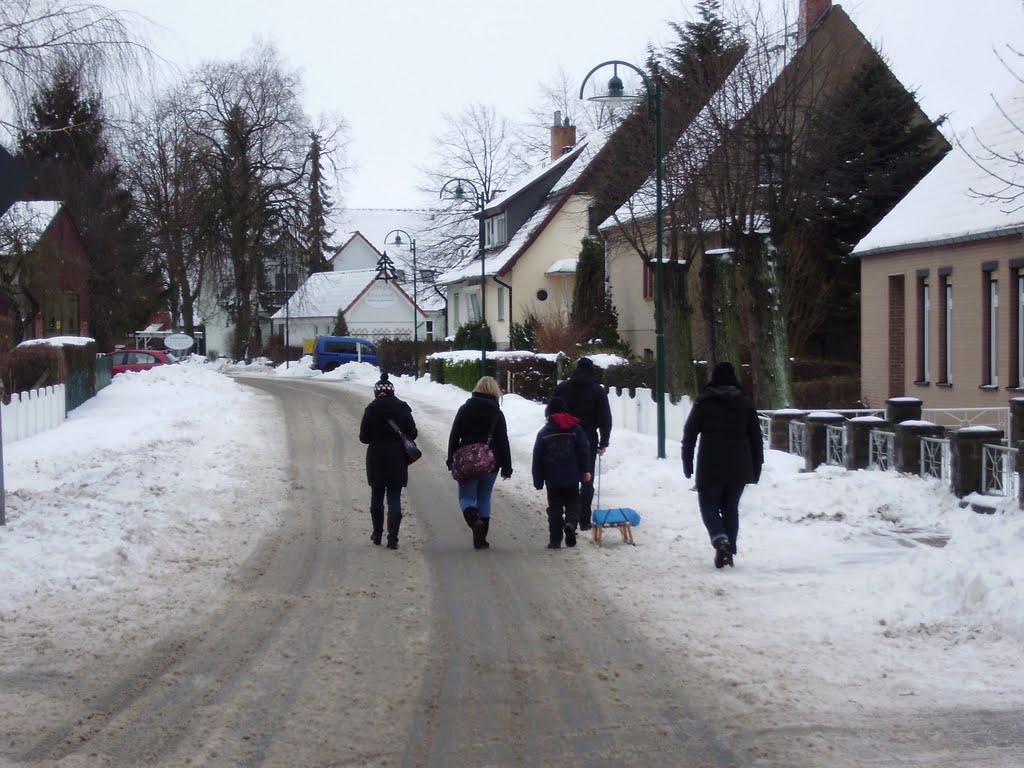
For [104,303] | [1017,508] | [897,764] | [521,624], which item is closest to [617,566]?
[521,624]

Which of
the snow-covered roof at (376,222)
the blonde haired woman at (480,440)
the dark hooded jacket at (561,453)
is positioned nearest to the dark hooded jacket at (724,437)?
the dark hooded jacket at (561,453)

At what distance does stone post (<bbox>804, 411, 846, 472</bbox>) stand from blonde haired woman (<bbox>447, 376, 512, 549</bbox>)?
543 cm

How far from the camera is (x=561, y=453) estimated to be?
1181 centimetres

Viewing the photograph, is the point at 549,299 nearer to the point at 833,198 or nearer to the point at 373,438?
the point at 833,198

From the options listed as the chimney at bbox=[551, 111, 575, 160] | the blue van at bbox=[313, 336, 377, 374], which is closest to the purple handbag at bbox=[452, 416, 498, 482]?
the blue van at bbox=[313, 336, 377, 374]

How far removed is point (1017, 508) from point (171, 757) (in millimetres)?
8533

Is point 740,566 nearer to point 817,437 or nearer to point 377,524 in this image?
point 377,524

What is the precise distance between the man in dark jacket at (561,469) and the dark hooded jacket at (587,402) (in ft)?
3.18

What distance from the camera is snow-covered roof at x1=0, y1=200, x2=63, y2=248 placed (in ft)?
105

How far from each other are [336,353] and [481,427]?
4747cm

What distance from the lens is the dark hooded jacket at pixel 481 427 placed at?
1197 cm

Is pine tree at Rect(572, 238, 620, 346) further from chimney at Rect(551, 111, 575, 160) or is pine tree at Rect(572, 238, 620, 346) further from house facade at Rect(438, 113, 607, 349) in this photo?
chimney at Rect(551, 111, 575, 160)

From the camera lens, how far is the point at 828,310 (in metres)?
32.5

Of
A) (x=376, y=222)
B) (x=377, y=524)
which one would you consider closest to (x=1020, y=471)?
(x=377, y=524)
